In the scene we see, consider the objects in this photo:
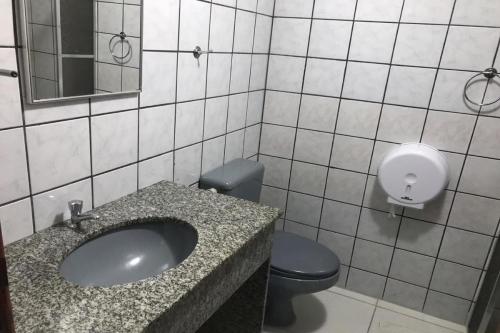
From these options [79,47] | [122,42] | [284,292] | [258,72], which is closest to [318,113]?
[258,72]

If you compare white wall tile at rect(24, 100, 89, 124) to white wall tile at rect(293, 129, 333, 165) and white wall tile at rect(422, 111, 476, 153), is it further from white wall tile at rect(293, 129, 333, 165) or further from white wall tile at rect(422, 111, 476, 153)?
white wall tile at rect(422, 111, 476, 153)

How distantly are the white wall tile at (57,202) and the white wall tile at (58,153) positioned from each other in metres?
0.02

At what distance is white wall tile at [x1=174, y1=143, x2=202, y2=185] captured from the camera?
1572mm

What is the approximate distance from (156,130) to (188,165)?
28cm

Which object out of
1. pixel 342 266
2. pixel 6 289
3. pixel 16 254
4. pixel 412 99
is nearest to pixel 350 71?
pixel 412 99

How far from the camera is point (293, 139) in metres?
2.19

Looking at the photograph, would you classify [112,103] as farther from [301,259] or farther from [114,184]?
[301,259]

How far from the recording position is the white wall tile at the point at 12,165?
913mm

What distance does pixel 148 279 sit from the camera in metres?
0.90

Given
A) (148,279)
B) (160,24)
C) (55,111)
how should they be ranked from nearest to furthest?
1. (148,279)
2. (55,111)
3. (160,24)

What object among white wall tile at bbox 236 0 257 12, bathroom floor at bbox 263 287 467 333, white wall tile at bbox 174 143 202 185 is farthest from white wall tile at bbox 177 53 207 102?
bathroom floor at bbox 263 287 467 333

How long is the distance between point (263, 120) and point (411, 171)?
0.86 metres

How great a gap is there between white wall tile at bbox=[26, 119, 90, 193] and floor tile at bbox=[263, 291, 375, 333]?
130 centimetres

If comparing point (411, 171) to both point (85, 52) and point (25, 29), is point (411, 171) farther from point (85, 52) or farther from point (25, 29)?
point (25, 29)
